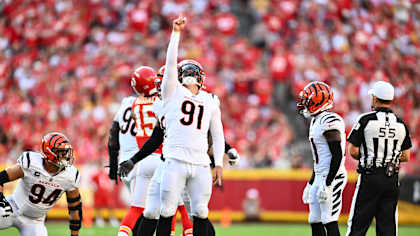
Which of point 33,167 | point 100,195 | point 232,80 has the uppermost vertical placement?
point 232,80

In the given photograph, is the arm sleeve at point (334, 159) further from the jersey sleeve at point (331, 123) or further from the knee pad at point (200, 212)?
the knee pad at point (200, 212)

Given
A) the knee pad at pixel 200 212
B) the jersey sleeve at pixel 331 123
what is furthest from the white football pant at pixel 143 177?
the jersey sleeve at pixel 331 123

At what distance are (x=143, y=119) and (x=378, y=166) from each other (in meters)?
2.60

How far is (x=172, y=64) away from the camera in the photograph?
6.00 meters

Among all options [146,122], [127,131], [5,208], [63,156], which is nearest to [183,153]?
[63,156]

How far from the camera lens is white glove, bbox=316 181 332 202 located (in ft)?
22.2

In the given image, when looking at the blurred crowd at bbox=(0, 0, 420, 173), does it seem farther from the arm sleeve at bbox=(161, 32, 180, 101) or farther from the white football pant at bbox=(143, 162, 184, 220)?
the arm sleeve at bbox=(161, 32, 180, 101)

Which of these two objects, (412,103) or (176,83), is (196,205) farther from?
(412,103)

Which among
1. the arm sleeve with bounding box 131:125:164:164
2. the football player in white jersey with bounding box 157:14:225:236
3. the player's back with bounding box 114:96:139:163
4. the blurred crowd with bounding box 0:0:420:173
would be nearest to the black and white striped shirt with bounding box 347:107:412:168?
the football player in white jersey with bounding box 157:14:225:236

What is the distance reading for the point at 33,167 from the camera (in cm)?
673

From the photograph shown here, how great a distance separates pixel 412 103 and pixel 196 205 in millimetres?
12814

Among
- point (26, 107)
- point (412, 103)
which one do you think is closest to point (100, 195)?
point (26, 107)

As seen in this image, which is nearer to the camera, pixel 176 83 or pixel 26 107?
pixel 176 83

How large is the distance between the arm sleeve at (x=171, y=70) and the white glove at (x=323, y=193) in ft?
5.98
